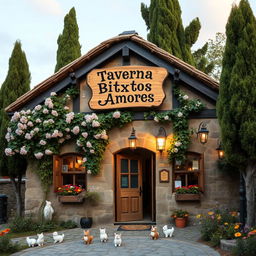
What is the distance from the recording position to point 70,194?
1007cm

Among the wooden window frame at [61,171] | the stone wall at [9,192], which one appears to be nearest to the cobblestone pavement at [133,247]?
the wooden window frame at [61,171]

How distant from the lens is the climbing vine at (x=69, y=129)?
9945mm

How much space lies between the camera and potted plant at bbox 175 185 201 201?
9.65 m

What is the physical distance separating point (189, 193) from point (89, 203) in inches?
116

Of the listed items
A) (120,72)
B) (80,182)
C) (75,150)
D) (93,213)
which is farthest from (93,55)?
(93,213)

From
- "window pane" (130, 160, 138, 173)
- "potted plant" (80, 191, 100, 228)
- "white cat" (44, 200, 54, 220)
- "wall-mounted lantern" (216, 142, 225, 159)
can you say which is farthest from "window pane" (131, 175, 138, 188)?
"wall-mounted lantern" (216, 142, 225, 159)

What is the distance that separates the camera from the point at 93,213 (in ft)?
33.6

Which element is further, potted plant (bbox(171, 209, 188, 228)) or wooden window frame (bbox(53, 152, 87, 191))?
wooden window frame (bbox(53, 152, 87, 191))

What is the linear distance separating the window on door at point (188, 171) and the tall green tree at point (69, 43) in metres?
10.9

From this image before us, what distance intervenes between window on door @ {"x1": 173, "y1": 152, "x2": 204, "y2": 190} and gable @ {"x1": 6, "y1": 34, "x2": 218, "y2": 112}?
1.75 meters

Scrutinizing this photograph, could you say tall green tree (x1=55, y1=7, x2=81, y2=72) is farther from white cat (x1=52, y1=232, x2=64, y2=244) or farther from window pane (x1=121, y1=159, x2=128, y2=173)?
white cat (x1=52, y1=232, x2=64, y2=244)

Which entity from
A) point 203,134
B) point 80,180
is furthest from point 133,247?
point 80,180

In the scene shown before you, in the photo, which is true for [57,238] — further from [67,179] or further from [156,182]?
[156,182]

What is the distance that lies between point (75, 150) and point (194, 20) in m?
11.9
